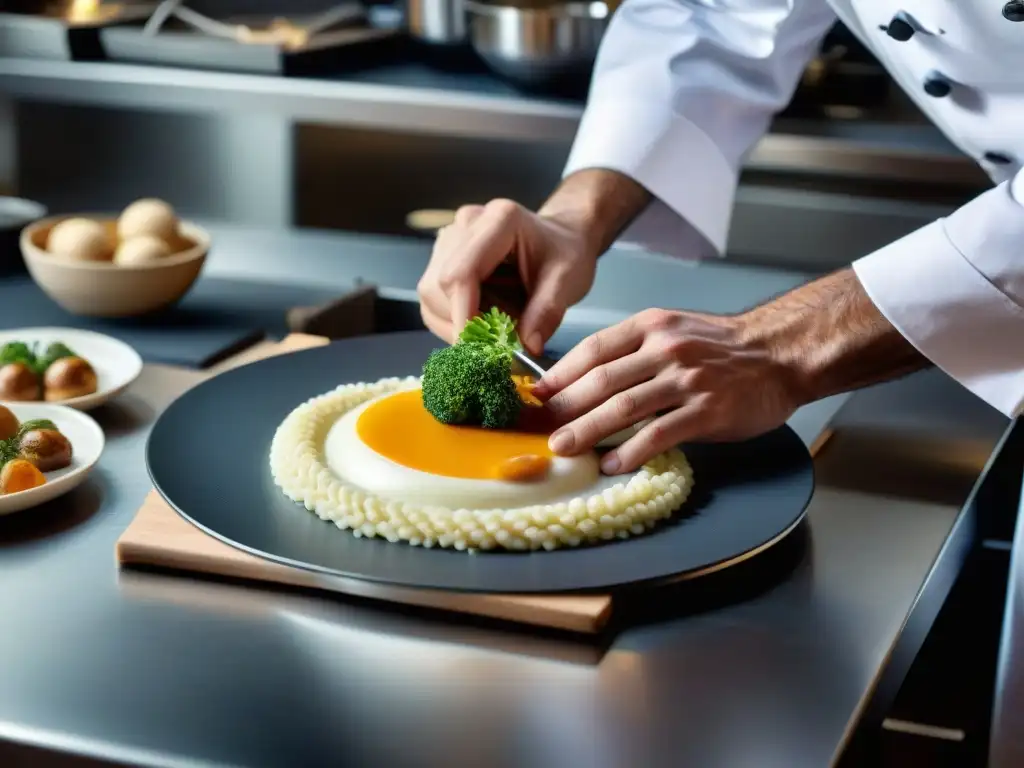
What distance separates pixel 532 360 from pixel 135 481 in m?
0.46

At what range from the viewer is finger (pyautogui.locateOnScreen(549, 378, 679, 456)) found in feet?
4.13

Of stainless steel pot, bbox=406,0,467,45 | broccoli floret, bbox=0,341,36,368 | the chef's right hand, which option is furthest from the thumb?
stainless steel pot, bbox=406,0,467,45

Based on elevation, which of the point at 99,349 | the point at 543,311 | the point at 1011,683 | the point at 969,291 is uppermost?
the point at 969,291

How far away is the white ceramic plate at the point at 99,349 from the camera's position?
5.16 ft

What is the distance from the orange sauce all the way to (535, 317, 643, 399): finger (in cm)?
7

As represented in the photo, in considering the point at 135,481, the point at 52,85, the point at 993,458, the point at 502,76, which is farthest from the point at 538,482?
the point at 52,85

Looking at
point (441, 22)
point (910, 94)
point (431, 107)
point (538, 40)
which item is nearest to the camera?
point (910, 94)

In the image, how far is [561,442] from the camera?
1.25 m

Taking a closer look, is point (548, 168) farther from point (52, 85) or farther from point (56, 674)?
point (56, 674)

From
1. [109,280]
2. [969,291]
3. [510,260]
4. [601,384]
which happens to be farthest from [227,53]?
[969,291]

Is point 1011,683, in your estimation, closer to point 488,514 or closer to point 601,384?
point 601,384

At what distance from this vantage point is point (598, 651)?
1.04 meters

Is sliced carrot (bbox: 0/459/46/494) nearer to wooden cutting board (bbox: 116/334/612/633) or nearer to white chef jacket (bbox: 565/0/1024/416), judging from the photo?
wooden cutting board (bbox: 116/334/612/633)

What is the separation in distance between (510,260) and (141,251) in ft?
1.73
